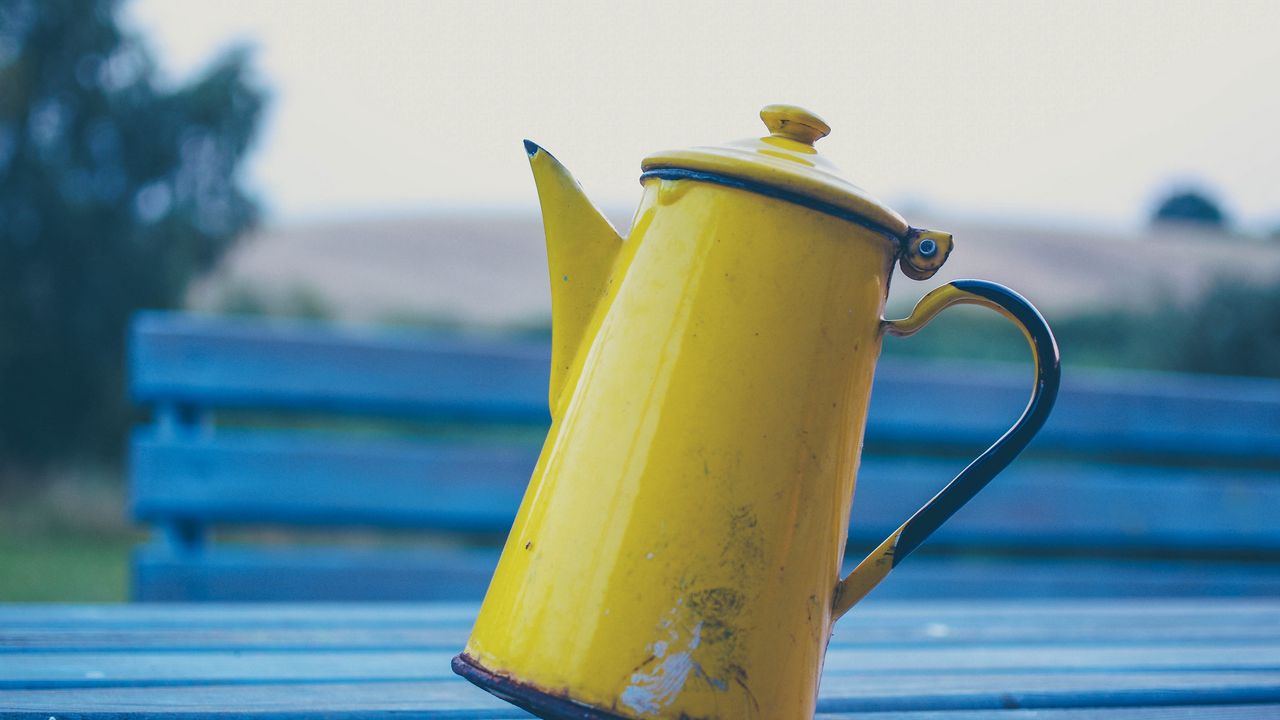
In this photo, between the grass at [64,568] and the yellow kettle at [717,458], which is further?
the grass at [64,568]

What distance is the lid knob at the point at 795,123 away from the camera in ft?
2.23

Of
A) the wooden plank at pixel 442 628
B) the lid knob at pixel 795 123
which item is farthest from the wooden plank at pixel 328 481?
the lid knob at pixel 795 123

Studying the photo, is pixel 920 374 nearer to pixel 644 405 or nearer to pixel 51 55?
pixel 644 405

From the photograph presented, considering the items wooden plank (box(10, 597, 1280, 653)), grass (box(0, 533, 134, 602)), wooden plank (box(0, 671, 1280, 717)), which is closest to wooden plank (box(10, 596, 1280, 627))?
wooden plank (box(10, 597, 1280, 653))

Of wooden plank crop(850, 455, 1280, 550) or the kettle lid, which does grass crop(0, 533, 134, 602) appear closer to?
wooden plank crop(850, 455, 1280, 550)

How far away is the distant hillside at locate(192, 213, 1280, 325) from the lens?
25.1ft

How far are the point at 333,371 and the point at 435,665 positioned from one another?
125 cm

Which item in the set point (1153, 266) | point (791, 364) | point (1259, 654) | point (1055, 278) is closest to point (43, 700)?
point (791, 364)

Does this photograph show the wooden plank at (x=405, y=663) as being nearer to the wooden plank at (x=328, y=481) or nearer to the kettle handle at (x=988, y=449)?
the kettle handle at (x=988, y=449)

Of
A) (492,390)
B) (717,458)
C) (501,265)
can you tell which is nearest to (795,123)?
(717,458)

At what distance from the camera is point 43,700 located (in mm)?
618

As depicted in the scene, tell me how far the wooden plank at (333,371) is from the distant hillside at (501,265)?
453 centimetres

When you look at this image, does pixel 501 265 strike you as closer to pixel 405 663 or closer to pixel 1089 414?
pixel 1089 414

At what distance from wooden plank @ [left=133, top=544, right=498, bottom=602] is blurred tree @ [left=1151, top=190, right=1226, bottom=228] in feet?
72.9
